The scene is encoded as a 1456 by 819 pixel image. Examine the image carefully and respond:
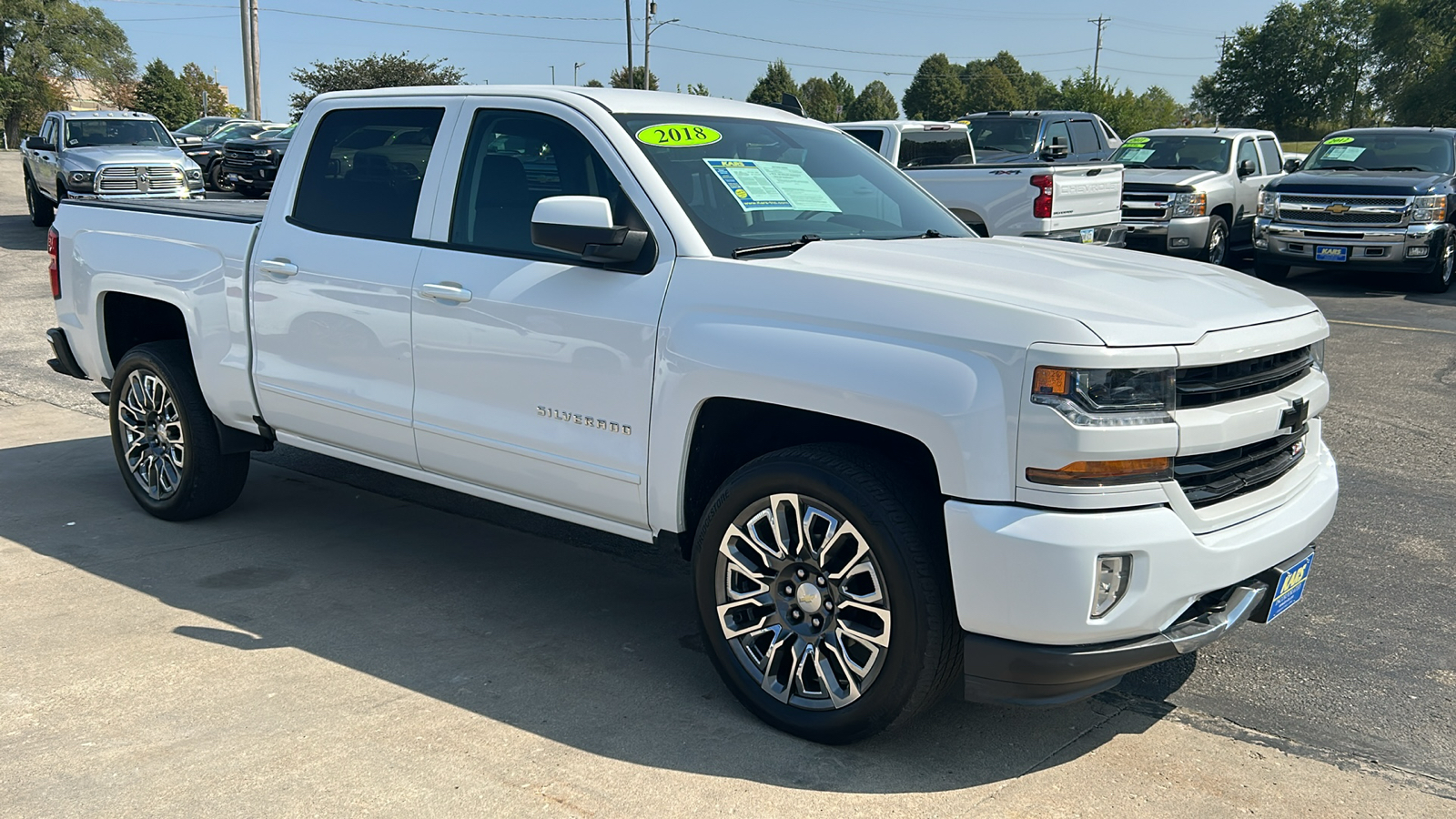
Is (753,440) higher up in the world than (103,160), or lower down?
lower down

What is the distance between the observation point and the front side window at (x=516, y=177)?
14.1ft

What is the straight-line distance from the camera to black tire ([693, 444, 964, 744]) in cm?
333

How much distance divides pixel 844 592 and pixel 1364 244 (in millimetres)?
13045

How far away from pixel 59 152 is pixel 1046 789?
20.0 meters

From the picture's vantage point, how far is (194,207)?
6.03 m

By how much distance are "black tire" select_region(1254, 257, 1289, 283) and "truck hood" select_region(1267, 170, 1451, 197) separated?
1052 mm

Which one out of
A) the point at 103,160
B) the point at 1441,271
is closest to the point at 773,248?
the point at 1441,271

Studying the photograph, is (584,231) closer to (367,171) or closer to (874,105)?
(367,171)

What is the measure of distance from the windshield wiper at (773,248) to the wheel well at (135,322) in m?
3.41

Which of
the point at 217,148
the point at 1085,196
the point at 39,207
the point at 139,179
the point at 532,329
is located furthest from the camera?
the point at 217,148

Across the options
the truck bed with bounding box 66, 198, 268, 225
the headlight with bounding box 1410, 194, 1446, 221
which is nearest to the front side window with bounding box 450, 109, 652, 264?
the truck bed with bounding box 66, 198, 268, 225

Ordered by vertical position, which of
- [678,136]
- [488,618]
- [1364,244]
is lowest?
[488,618]

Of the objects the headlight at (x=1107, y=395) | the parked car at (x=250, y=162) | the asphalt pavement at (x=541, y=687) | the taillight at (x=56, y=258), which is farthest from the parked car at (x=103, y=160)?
the headlight at (x=1107, y=395)

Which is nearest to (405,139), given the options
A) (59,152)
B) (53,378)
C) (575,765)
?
(575,765)
